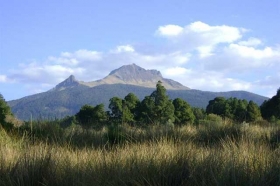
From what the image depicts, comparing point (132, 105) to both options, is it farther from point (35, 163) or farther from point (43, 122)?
point (35, 163)

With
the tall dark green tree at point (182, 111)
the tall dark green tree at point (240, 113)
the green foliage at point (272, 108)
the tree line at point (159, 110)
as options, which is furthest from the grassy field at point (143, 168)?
the green foliage at point (272, 108)

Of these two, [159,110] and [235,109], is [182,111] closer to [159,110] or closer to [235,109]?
[235,109]

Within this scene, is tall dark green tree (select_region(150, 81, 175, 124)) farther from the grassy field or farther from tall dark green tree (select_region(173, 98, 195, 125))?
the grassy field

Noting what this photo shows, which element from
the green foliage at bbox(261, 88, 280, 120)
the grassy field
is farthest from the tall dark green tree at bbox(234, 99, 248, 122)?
the grassy field

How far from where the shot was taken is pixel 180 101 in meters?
55.4

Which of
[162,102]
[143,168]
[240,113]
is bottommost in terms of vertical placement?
[143,168]

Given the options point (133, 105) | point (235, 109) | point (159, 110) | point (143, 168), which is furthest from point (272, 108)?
point (143, 168)

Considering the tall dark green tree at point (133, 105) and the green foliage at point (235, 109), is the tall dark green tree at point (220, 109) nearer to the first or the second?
the green foliage at point (235, 109)

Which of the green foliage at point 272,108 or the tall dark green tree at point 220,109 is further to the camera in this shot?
the green foliage at point 272,108

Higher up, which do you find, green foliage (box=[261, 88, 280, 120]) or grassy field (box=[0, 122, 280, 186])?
green foliage (box=[261, 88, 280, 120])

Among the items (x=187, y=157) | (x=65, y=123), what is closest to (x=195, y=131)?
(x=65, y=123)

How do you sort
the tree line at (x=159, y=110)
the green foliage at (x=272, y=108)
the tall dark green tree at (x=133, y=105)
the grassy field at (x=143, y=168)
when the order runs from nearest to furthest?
the grassy field at (x=143, y=168) → the tree line at (x=159, y=110) → the tall dark green tree at (x=133, y=105) → the green foliage at (x=272, y=108)

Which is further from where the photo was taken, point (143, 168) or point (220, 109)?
point (220, 109)

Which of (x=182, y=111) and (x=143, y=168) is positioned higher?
(x=182, y=111)
